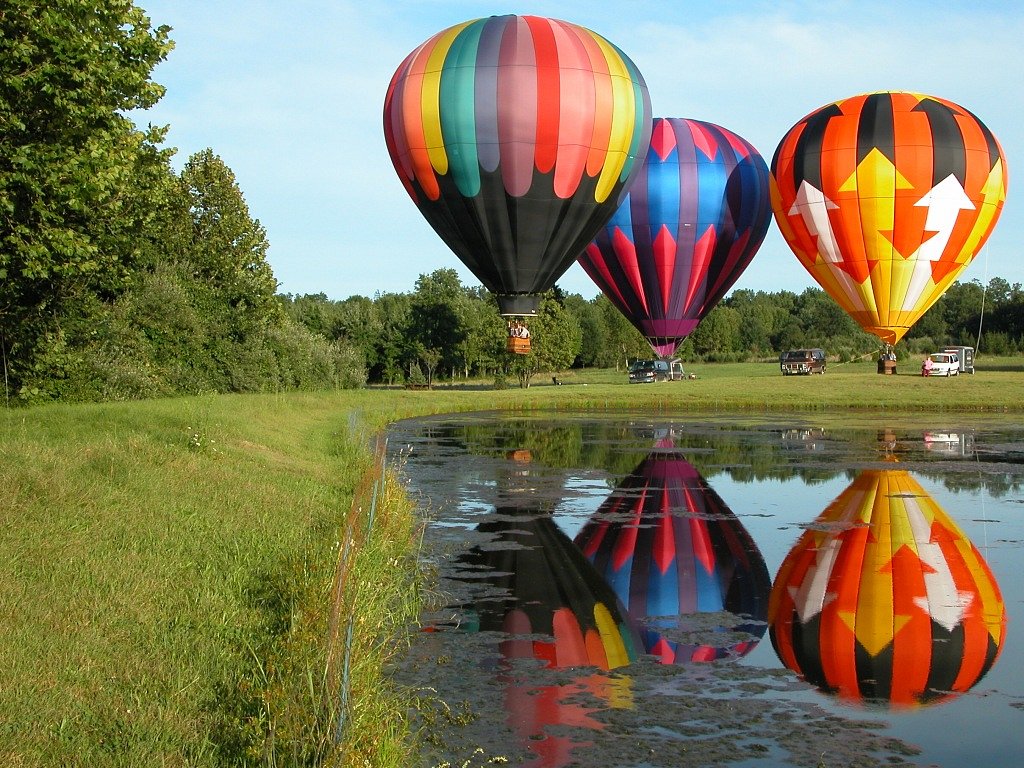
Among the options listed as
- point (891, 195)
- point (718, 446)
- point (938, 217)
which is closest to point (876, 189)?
point (891, 195)

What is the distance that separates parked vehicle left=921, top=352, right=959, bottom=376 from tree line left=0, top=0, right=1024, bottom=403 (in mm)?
24099

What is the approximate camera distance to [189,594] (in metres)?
9.16

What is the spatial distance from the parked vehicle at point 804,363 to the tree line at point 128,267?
51.7ft

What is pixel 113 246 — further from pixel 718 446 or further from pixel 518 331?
pixel 518 331

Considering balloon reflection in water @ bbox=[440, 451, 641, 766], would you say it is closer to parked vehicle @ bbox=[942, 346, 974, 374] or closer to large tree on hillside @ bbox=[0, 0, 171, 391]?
large tree on hillside @ bbox=[0, 0, 171, 391]

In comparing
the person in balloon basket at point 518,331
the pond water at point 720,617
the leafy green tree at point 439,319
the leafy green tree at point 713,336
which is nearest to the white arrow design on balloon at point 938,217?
the person in balloon basket at point 518,331

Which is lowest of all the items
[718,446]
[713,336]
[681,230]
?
[718,446]

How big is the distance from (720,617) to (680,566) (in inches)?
91.4

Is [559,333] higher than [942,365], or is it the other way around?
→ [559,333]

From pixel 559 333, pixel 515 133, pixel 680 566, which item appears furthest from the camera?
pixel 559 333

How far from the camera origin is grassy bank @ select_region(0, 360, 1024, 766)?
6.23 m

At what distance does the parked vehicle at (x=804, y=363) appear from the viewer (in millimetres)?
62281

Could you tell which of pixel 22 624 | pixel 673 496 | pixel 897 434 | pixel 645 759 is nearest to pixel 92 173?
pixel 673 496

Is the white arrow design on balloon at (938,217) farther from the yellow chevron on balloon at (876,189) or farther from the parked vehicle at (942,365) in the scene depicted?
the parked vehicle at (942,365)
